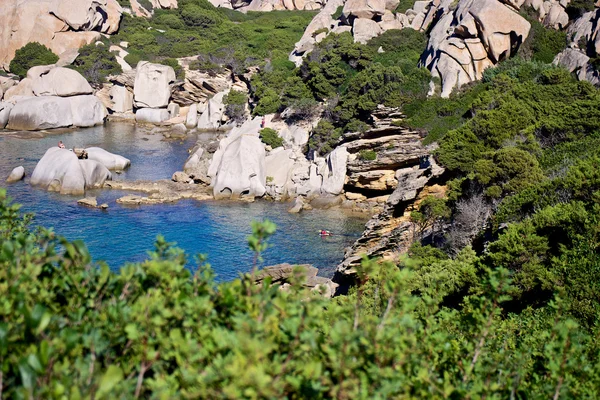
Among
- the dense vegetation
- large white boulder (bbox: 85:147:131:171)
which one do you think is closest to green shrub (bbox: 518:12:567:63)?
large white boulder (bbox: 85:147:131:171)

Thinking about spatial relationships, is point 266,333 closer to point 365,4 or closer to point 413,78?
point 413,78

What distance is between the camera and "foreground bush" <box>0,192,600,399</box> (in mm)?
4633

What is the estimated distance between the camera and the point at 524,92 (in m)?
38.6

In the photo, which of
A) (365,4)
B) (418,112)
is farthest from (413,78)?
(365,4)

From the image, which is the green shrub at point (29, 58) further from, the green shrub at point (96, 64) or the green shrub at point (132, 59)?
the green shrub at point (132, 59)

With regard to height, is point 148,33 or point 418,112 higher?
point 148,33

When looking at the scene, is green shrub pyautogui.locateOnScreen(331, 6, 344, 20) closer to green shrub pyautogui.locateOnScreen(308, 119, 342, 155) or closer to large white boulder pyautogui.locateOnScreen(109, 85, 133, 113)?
large white boulder pyautogui.locateOnScreen(109, 85, 133, 113)

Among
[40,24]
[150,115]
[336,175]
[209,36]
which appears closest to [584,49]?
[336,175]

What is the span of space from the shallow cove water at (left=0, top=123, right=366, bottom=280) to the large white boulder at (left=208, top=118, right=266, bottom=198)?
63.9 inches

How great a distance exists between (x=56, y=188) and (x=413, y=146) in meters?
27.0

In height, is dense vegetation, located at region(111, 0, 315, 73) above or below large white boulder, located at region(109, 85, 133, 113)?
above

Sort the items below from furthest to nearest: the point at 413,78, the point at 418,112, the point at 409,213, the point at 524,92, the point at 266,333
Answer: the point at 413,78 → the point at 418,112 → the point at 524,92 → the point at 409,213 → the point at 266,333

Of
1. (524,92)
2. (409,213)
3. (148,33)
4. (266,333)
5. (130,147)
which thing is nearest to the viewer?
(266,333)

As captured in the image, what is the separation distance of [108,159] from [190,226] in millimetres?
15815
